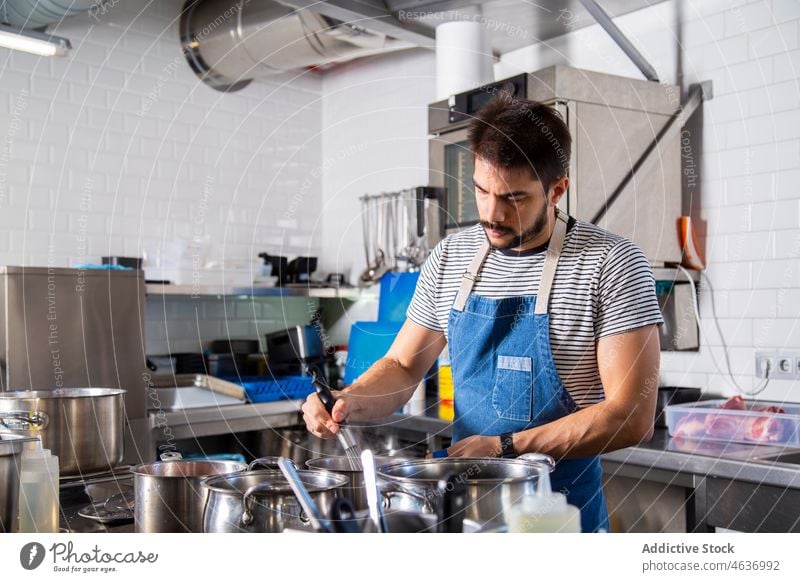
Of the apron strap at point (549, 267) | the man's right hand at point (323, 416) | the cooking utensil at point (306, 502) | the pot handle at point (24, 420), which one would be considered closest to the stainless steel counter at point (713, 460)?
the apron strap at point (549, 267)

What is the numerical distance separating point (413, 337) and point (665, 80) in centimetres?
140

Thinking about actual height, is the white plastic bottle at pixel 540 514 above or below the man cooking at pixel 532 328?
below

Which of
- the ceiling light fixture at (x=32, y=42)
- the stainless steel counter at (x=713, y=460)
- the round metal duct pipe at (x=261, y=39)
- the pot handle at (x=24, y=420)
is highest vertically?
the round metal duct pipe at (x=261, y=39)

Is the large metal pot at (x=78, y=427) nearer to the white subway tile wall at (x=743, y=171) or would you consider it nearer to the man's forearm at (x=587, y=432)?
the man's forearm at (x=587, y=432)

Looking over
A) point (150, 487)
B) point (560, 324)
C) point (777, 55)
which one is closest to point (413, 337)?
point (560, 324)

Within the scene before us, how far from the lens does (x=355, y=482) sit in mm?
1014

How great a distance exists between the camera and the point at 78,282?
105 inches

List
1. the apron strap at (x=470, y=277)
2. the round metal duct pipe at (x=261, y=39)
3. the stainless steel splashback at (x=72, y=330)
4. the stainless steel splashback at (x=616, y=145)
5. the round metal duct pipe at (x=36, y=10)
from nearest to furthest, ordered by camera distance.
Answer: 1. the apron strap at (x=470, y=277)
2. the stainless steel splashback at (x=616, y=145)
3. the stainless steel splashback at (x=72, y=330)
4. the round metal duct pipe at (x=36, y=10)
5. the round metal duct pipe at (x=261, y=39)

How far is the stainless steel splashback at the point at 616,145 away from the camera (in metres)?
2.36

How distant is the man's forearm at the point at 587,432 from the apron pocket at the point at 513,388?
0.53 feet

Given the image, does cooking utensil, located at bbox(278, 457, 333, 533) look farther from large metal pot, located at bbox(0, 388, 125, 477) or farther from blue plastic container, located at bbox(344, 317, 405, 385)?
blue plastic container, located at bbox(344, 317, 405, 385)

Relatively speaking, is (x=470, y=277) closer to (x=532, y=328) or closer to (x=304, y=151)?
(x=532, y=328)

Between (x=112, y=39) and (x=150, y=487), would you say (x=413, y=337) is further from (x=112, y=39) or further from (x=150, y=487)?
(x=112, y=39)

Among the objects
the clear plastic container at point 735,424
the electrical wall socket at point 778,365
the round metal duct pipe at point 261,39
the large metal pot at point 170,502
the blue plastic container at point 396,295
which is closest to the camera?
the large metal pot at point 170,502
